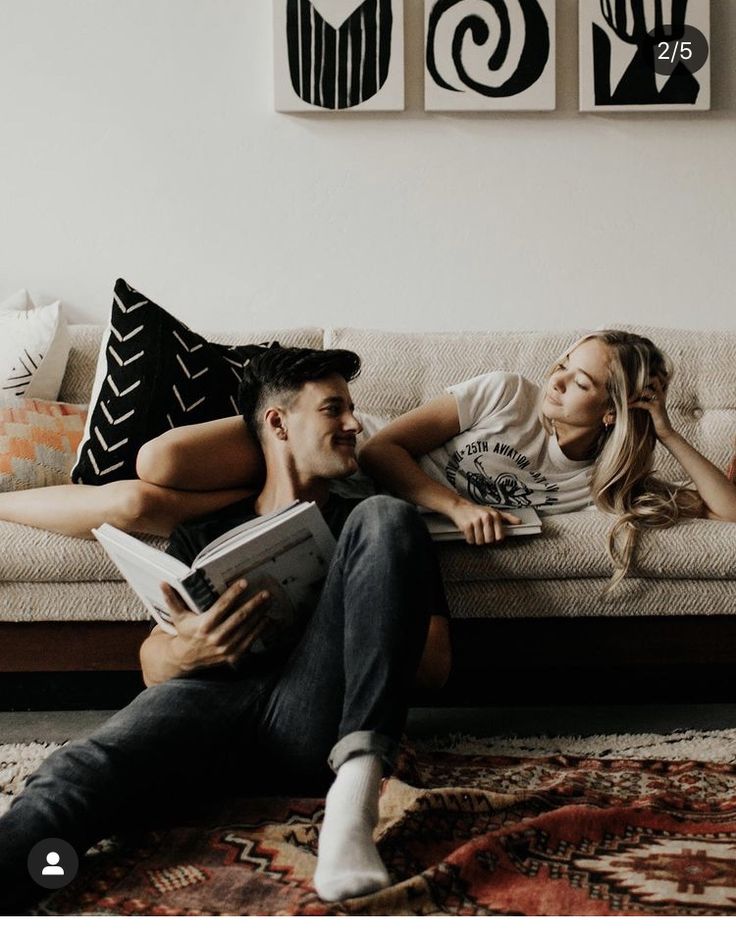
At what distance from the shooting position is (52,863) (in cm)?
107

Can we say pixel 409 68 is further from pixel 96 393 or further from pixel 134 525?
pixel 134 525

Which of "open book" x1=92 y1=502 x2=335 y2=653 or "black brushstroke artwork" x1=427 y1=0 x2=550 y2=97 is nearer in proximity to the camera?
"open book" x1=92 y1=502 x2=335 y2=653

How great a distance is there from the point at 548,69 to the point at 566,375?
3.86 ft

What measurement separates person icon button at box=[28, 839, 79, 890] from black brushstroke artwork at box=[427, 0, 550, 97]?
2217mm

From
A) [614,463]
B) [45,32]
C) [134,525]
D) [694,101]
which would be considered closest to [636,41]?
[694,101]

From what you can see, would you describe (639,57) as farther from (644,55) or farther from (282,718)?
(282,718)

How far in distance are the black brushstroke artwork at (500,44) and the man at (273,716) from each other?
1.70 meters

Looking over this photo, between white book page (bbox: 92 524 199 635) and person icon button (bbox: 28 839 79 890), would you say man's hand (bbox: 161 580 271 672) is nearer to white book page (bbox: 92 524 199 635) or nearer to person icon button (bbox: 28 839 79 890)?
white book page (bbox: 92 524 199 635)

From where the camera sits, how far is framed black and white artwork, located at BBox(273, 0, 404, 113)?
8.49 ft

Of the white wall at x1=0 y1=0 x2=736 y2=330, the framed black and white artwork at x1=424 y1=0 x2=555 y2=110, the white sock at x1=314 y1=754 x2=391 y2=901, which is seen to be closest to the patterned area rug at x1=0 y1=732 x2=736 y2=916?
the white sock at x1=314 y1=754 x2=391 y2=901

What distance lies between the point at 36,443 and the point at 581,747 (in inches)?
49.0

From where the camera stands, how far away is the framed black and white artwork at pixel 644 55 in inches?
102

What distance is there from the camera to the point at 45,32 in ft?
8.61

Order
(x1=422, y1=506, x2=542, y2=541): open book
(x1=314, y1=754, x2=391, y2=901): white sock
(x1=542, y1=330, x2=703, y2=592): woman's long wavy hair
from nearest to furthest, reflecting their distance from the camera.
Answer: (x1=314, y1=754, x2=391, y2=901): white sock, (x1=422, y1=506, x2=542, y2=541): open book, (x1=542, y1=330, x2=703, y2=592): woman's long wavy hair
